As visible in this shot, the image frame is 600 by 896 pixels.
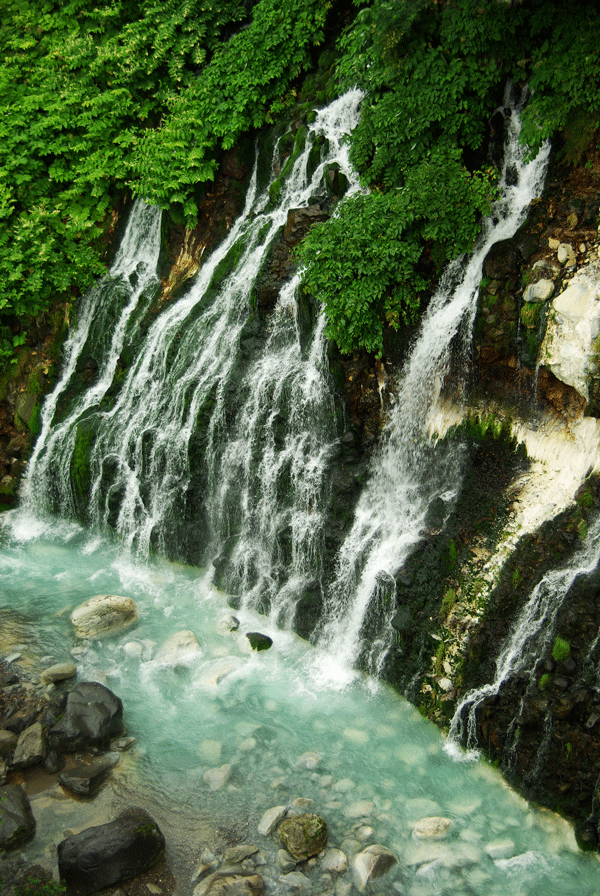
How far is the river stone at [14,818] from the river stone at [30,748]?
356 millimetres

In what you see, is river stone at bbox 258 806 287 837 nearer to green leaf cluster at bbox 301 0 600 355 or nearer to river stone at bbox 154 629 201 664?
river stone at bbox 154 629 201 664

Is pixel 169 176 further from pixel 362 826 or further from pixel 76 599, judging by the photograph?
pixel 362 826

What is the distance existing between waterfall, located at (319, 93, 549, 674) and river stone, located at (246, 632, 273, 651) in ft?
2.44

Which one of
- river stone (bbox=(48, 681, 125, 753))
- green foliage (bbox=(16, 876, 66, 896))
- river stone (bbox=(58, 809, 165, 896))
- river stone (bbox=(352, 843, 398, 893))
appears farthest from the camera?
river stone (bbox=(48, 681, 125, 753))

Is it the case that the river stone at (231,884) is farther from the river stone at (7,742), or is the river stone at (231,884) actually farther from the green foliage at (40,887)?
the river stone at (7,742)

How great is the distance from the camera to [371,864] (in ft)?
17.3

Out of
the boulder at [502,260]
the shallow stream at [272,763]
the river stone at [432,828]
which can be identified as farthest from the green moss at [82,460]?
the river stone at [432,828]

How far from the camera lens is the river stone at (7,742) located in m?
6.15

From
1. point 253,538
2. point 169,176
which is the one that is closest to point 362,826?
point 253,538

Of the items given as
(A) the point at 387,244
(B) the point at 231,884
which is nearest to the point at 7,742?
(B) the point at 231,884

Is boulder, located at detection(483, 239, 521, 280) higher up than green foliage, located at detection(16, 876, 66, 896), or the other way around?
boulder, located at detection(483, 239, 521, 280)

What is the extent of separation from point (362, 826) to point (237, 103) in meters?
10.9

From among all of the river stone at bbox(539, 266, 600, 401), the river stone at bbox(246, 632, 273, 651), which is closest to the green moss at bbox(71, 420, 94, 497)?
the river stone at bbox(246, 632, 273, 651)

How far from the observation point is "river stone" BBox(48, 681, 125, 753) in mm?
6219
